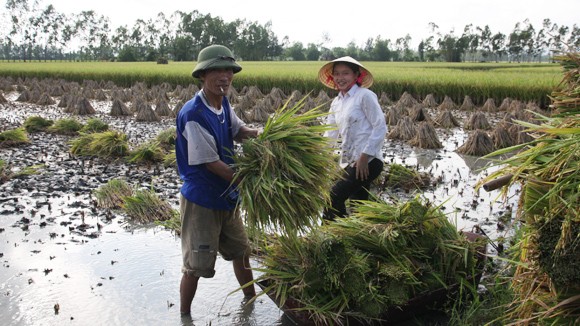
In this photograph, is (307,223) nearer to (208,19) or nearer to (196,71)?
(196,71)

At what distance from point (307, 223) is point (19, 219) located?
12.3ft

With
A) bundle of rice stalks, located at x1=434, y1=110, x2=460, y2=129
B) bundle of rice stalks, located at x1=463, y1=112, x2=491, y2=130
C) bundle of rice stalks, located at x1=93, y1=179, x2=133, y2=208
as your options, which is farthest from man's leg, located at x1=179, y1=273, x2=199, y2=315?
bundle of rice stalks, located at x1=434, y1=110, x2=460, y2=129

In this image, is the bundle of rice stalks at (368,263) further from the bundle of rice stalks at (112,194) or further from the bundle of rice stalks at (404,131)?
the bundle of rice stalks at (404,131)

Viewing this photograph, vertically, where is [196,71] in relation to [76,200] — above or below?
above

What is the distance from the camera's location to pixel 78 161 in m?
7.80

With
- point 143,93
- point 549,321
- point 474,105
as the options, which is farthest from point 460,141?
point 143,93

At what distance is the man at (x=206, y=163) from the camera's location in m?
2.82

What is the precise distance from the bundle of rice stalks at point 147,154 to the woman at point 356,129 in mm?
4534

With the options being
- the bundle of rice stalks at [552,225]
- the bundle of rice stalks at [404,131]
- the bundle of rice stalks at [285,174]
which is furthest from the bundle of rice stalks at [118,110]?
the bundle of rice stalks at [552,225]

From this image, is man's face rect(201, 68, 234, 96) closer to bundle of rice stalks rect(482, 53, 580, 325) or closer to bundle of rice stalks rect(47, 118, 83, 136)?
bundle of rice stalks rect(482, 53, 580, 325)

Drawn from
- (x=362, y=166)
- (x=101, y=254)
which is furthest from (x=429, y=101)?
(x=101, y=254)

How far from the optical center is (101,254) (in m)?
4.31

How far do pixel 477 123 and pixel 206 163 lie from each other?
9306mm

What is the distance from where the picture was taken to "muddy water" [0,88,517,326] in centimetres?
335
